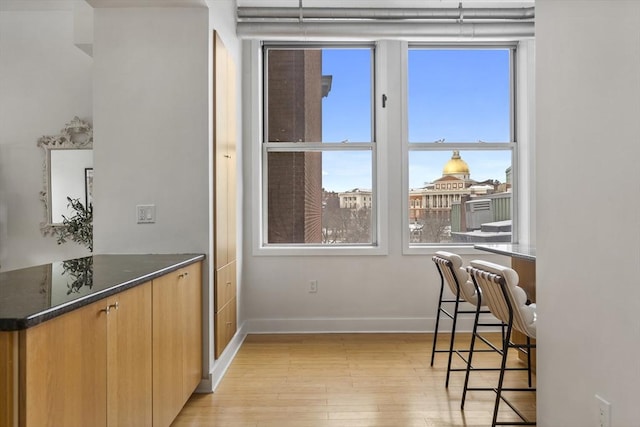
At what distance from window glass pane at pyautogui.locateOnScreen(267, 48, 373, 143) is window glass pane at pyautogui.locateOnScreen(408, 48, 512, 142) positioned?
49 centimetres

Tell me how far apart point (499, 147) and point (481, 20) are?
127 centimetres

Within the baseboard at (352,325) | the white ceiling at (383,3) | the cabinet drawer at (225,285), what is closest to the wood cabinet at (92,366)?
the cabinet drawer at (225,285)

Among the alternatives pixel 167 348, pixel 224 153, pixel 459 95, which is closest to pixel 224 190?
pixel 224 153

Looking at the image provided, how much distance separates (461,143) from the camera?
4523mm

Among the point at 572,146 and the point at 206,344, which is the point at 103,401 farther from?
the point at 572,146

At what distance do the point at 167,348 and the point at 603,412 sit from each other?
6.22 feet

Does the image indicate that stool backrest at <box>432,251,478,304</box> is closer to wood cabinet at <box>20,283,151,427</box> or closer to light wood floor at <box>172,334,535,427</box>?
light wood floor at <box>172,334,535,427</box>

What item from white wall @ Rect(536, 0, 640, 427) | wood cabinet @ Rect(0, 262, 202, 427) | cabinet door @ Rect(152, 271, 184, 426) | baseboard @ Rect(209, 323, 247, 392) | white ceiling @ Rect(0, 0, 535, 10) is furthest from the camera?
white ceiling @ Rect(0, 0, 535, 10)

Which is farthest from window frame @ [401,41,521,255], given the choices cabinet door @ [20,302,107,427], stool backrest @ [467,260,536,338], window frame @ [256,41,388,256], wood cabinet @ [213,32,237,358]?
cabinet door @ [20,302,107,427]

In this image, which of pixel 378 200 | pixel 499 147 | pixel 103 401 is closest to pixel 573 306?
pixel 103 401

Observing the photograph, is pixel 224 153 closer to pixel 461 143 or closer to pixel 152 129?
pixel 152 129

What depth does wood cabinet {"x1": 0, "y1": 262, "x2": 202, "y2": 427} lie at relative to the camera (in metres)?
1.14

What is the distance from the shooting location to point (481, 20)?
3953 mm

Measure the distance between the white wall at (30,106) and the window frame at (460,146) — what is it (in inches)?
121
